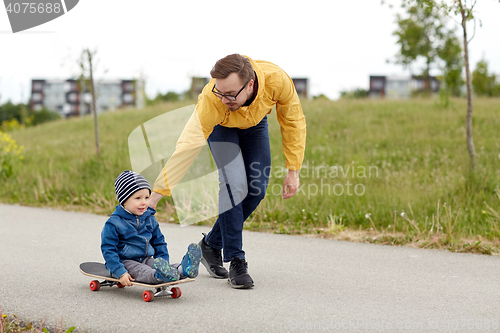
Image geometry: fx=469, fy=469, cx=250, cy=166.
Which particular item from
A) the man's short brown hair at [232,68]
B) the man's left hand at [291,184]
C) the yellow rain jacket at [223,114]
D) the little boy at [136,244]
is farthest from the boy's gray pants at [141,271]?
the man's short brown hair at [232,68]

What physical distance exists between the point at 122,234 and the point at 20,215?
4257 mm

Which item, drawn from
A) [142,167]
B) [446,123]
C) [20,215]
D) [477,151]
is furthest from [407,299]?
[446,123]

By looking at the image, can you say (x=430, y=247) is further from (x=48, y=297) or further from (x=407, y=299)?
(x=48, y=297)

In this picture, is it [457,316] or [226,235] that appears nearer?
[457,316]

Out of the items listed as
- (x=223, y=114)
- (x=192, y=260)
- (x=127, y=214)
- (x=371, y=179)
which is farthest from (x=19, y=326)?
(x=371, y=179)

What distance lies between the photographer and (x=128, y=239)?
315 centimetres

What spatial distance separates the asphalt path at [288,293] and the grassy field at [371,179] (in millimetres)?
691

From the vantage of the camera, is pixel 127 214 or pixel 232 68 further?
pixel 127 214

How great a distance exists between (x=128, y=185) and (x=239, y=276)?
102 cm

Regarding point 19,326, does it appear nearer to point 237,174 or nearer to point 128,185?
point 128,185

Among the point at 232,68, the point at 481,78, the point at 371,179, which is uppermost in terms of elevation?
the point at 481,78

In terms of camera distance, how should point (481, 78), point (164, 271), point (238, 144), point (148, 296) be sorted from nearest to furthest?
1. point (164, 271)
2. point (148, 296)
3. point (238, 144)
4. point (481, 78)

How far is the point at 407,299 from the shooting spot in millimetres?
3102

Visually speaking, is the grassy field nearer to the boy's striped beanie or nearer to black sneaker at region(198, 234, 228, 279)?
black sneaker at region(198, 234, 228, 279)
